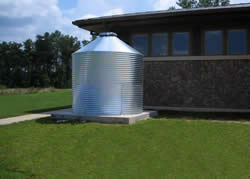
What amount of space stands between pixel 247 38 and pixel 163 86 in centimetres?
443

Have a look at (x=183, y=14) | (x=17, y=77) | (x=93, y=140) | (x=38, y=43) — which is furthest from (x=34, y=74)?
(x=93, y=140)

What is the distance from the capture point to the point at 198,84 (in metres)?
13.5

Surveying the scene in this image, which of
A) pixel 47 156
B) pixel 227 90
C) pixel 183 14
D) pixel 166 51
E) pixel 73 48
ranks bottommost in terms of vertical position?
pixel 47 156

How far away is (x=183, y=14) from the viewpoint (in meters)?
12.4

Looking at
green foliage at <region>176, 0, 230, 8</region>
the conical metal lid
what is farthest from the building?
green foliage at <region>176, 0, 230, 8</region>

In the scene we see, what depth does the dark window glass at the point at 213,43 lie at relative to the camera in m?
13.4

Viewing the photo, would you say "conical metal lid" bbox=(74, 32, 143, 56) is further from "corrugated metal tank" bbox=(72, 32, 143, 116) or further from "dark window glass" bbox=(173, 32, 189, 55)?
"dark window glass" bbox=(173, 32, 189, 55)

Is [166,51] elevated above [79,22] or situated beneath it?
situated beneath

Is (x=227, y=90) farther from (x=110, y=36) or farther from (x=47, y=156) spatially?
(x=47, y=156)

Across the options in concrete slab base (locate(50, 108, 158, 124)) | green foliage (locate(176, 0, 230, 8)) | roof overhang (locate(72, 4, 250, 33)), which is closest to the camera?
concrete slab base (locate(50, 108, 158, 124))

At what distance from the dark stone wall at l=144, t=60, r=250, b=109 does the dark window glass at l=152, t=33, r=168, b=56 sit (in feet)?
1.74

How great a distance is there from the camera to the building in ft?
42.5

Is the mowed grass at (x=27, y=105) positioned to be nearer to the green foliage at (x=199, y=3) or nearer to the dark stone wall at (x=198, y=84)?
the dark stone wall at (x=198, y=84)

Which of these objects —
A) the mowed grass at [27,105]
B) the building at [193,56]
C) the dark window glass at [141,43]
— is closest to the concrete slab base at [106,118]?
the mowed grass at [27,105]
